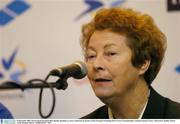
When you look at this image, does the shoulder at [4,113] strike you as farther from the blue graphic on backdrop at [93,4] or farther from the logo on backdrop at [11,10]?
the blue graphic on backdrop at [93,4]

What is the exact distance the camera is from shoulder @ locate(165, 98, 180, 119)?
1238 millimetres

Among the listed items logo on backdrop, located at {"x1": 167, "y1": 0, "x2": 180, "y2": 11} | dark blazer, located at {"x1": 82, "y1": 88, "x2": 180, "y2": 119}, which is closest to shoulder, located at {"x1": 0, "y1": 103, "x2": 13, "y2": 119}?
dark blazer, located at {"x1": 82, "y1": 88, "x2": 180, "y2": 119}

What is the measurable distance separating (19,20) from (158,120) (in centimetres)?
69

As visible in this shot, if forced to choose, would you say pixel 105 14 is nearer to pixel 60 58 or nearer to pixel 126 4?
pixel 126 4

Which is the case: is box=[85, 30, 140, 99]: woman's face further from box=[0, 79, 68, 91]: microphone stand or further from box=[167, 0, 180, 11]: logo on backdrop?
box=[0, 79, 68, 91]: microphone stand

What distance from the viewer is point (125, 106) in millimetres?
1282

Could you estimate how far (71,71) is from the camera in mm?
854

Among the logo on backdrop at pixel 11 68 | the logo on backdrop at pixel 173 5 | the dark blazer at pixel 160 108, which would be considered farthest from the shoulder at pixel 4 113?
the logo on backdrop at pixel 173 5

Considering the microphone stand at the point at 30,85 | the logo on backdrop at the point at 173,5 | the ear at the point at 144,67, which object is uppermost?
the logo on backdrop at the point at 173,5

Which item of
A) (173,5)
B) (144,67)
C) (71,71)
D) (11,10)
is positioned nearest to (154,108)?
(144,67)

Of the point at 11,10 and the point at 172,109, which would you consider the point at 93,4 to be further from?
the point at 172,109

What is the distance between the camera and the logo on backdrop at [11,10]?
140cm

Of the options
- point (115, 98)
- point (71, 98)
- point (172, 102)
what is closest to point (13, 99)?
point (71, 98)

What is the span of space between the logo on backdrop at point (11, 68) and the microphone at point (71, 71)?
55 centimetres
